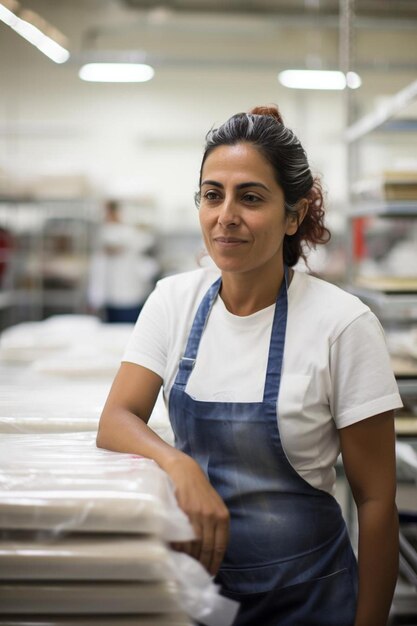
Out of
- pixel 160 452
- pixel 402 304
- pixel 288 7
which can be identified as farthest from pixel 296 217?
pixel 288 7

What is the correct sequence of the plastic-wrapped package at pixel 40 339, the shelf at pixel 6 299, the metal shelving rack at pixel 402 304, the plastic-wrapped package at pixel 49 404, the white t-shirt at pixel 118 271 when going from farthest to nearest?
the white t-shirt at pixel 118 271, the shelf at pixel 6 299, the plastic-wrapped package at pixel 40 339, the metal shelving rack at pixel 402 304, the plastic-wrapped package at pixel 49 404

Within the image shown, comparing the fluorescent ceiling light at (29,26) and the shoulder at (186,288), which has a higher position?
the fluorescent ceiling light at (29,26)

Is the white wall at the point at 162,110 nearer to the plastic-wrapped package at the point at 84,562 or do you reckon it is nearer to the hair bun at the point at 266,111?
the hair bun at the point at 266,111

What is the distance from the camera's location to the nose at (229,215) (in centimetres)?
129

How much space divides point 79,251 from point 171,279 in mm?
6043

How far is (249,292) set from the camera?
4.64ft

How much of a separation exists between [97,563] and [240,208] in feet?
2.29

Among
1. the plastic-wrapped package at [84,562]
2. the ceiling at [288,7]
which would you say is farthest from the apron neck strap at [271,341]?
the ceiling at [288,7]

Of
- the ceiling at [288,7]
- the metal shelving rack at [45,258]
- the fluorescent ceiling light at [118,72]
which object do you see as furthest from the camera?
the ceiling at [288,7]

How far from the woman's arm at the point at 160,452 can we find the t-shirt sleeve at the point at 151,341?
17 millimetres

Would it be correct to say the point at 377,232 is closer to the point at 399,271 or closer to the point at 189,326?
the point at 399,271

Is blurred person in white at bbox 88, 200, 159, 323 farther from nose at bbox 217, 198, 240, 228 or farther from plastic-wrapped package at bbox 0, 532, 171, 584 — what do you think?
plastic-wrapped package at bbox 0, 532, 171, 584

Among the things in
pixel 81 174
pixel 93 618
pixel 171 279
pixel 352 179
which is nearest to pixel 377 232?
pixel 81 174

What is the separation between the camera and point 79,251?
739cm
